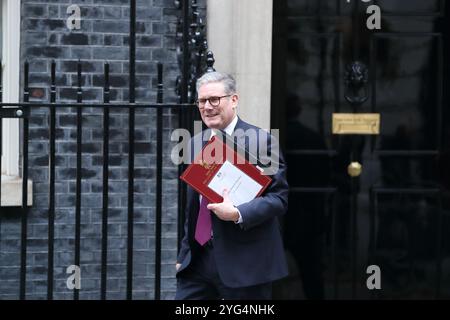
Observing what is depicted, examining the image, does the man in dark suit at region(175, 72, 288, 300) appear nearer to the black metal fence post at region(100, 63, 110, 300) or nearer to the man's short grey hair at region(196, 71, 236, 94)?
the man's short grey hair at region(196, 71, 236, 94)

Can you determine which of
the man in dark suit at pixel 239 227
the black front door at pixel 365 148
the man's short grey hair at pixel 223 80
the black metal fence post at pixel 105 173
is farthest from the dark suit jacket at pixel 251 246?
the black front door at pixel 365 148

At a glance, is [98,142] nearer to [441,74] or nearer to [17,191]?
[17,191]

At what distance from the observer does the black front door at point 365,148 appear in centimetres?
702

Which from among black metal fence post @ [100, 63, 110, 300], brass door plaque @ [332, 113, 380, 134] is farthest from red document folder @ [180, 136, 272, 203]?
brass door plaque @ [332, 113, 380, 134]

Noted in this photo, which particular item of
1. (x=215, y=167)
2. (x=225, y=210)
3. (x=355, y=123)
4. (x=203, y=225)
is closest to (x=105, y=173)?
(x=203, y=225)

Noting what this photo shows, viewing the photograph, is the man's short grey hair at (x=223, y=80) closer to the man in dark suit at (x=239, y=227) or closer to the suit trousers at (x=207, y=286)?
the man in dark suit at (x=239, y=227)

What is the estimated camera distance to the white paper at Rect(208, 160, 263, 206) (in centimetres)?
473

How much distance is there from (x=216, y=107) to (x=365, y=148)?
254cm

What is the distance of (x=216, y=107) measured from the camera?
15.6 ft

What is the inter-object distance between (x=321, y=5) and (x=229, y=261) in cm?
275
